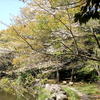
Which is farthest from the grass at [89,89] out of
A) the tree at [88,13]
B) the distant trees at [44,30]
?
the tree at [88,13]

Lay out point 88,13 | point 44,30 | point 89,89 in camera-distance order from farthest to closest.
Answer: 1. point 89,89
2. point 44,30
3. point 88,13

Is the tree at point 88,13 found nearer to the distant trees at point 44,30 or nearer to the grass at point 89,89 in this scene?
the distant trees at point 44,30

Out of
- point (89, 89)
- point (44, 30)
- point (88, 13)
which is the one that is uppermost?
point (44, 30)

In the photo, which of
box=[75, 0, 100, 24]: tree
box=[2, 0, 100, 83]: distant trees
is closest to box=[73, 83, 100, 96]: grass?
box=[2, 0, 100, 83]: distant trees

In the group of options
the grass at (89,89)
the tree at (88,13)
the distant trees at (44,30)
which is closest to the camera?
the tree at (88,13)

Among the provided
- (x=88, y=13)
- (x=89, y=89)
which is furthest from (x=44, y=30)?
(x=89, y=89)

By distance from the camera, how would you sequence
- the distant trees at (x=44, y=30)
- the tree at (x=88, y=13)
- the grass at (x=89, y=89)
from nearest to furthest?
the tree at (x=88, y=13)
the distant trees at (x=44, y=30)
the grass at (x=89, y=89)

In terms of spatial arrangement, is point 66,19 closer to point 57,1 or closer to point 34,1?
point 57,1

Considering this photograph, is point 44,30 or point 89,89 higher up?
point 44,30

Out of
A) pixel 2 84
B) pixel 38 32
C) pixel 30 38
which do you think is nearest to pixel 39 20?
pixel 38 32

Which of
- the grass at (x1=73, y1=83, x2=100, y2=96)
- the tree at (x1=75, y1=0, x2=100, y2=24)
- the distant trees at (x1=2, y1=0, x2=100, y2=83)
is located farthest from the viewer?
the grass at (x1=73, y1=83, x2=100, y2=96)

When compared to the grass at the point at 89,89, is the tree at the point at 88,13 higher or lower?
higher

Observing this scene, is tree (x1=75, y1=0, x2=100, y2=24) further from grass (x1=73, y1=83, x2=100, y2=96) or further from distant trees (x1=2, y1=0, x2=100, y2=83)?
grass (x1=73, y1=83, x2=100, y2=96)

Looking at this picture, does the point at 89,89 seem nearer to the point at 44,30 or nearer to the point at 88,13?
the point at 44,30
